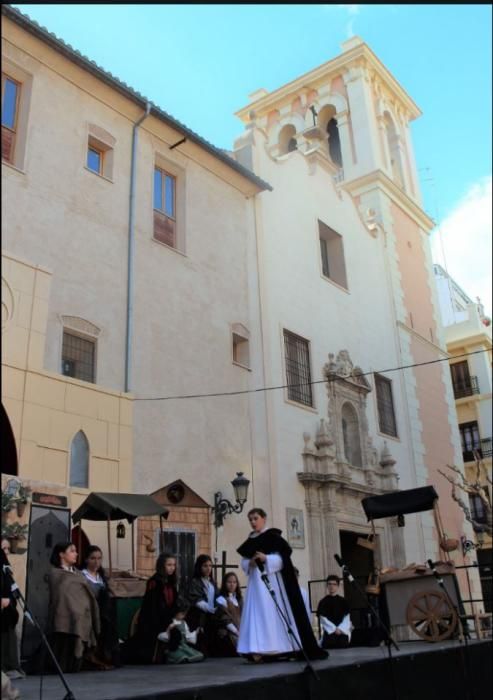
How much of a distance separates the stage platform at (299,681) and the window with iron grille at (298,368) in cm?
772

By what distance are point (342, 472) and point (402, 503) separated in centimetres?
416

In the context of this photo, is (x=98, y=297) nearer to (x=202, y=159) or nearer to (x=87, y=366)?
(x=87, y=366)

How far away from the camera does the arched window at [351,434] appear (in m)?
17.5

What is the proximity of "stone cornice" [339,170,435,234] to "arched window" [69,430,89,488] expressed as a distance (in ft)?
49.9

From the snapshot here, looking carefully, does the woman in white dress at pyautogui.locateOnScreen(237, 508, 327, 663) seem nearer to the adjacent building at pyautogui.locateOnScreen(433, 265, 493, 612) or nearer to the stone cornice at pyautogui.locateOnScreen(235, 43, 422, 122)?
the stone cornice at pyautogui.locateOnScreen(235, 43, 422, 122)

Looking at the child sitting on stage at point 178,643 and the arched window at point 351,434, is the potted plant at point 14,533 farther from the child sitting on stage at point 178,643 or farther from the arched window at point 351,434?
the arched window at point 351,434

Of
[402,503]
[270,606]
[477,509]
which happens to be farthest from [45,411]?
[477,509]

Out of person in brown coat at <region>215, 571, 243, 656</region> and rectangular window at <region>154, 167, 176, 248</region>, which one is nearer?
person in brown coat at <region>215, 571, 243, 656</region>

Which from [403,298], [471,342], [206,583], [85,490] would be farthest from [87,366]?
[471,342]

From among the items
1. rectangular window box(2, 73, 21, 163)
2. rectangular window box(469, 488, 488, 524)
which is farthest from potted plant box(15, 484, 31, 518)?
rectangular window box(469, 488, 488, 524)

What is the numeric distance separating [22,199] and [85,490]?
475 centimetres

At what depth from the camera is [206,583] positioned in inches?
384

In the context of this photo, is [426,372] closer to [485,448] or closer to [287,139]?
[287,139]

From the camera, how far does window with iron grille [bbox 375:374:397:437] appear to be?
19.4 meters
